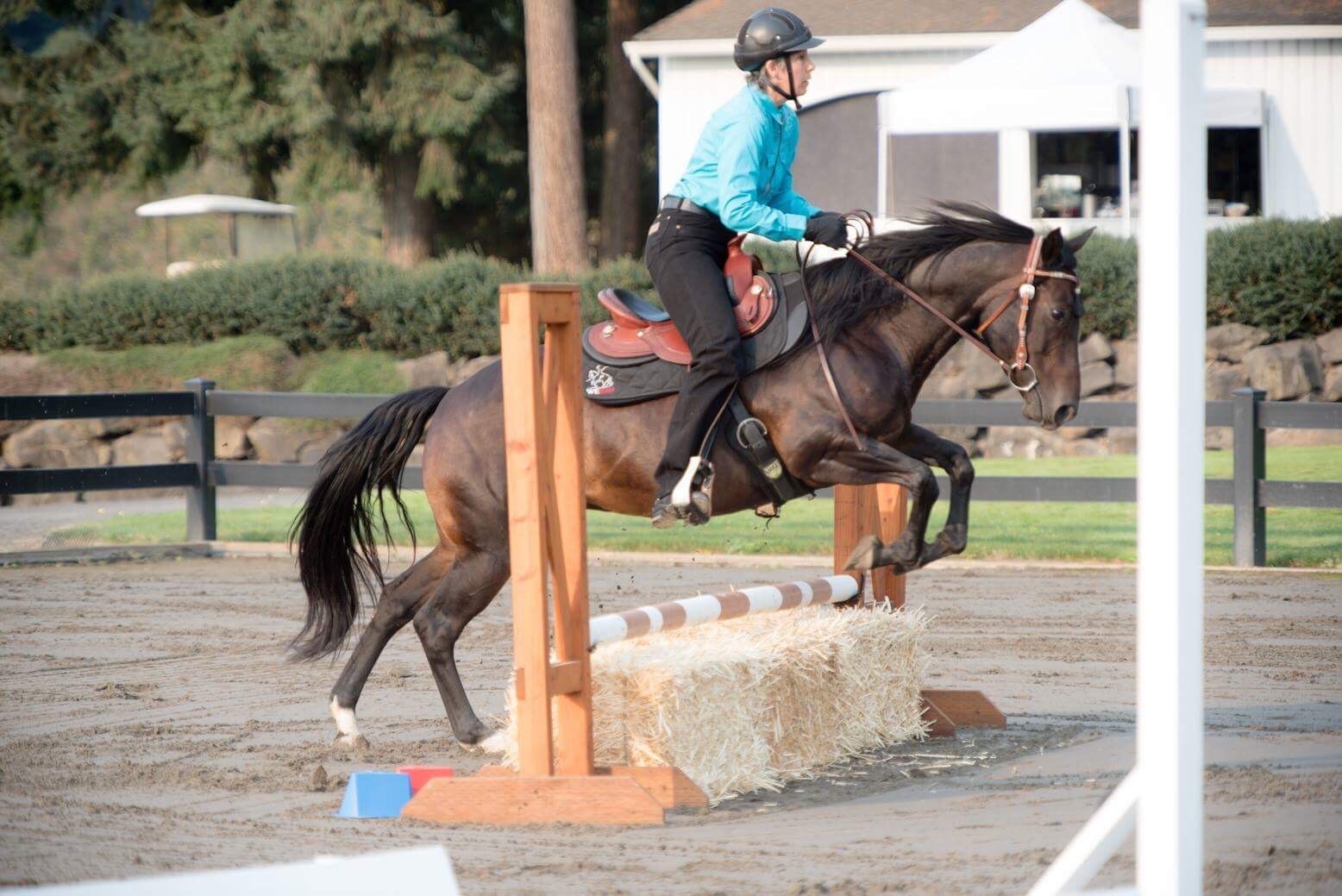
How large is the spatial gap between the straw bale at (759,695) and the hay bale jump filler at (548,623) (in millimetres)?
158

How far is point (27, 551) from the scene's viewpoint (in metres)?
12.3

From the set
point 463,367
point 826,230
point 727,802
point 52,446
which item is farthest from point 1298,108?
point 727,802

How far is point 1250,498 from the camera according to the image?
10.7 m

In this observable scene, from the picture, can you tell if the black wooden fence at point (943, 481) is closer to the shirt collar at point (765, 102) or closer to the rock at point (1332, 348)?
the shirt collar at point (765, 102)

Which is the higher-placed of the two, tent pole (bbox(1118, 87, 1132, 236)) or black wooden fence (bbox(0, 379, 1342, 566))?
tent pole (bbox(1118, 87, 1132, 236))

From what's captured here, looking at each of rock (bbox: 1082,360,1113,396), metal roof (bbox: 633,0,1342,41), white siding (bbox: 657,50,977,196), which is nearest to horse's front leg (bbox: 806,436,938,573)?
rock (bbox: 1082,360,1113,396)

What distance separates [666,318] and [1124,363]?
37.8 feet

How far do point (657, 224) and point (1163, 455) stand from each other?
3391 mm

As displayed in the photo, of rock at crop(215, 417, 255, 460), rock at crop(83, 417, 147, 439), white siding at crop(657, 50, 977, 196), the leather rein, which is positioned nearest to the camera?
the leather rein

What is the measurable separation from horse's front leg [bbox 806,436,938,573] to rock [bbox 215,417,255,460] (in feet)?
41.7

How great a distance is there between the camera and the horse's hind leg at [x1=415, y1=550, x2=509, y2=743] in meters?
6.16

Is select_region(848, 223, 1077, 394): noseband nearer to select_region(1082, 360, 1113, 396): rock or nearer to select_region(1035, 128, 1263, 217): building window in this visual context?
select_region(1082, 360, 1113, 396): rock

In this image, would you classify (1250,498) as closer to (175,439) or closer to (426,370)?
(426,370)


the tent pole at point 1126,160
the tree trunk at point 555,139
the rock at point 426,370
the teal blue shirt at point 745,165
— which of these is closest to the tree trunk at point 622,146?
the tree trunk at point 555,139
